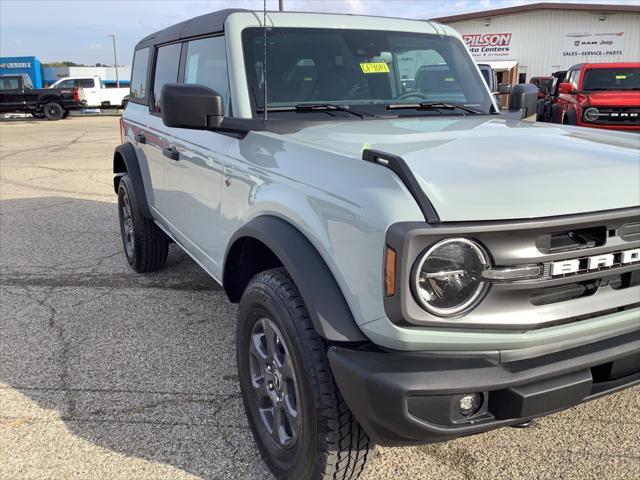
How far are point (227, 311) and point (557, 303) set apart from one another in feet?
9.20

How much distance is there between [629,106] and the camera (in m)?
10.8

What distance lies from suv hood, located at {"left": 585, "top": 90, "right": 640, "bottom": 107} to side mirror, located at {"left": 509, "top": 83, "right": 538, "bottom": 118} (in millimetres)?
8203

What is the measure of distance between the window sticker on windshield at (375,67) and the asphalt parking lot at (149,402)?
191 centimetres

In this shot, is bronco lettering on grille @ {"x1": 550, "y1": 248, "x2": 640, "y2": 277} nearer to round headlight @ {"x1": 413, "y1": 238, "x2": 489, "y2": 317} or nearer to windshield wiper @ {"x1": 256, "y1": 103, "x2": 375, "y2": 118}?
round headlight @ {"x1": 413, "y1": 238, "x2": 489, "y2": 317}

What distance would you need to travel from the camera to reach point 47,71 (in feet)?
164

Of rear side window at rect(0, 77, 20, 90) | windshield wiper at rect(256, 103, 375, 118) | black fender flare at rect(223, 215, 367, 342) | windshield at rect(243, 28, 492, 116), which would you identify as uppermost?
rear side window at rect(0, 77, 20, 90)

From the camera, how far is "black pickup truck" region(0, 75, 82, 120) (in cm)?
2650

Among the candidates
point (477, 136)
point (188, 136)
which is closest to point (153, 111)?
point (188, 136)

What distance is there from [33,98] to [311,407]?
95.5 feet

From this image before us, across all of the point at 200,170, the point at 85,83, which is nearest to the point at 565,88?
the point at 200,170

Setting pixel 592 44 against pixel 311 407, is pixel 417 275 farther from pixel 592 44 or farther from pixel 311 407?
pixel 592 44

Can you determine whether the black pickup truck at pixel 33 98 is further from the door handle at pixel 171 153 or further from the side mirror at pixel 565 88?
the door handle at pixel 171 153

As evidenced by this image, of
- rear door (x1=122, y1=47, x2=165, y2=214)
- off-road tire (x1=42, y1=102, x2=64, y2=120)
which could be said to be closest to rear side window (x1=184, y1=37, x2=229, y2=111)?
rear door (x1=122, y1=47, x2=165, y2=214)

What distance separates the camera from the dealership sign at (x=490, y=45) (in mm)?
34000
